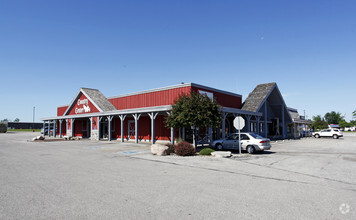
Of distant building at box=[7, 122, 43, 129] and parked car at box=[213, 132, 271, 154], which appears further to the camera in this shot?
distant building at box=[7, 122, 43, 129]

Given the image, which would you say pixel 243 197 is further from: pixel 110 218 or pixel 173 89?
pixel 173 89

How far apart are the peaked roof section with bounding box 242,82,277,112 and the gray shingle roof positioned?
17022 millimetres

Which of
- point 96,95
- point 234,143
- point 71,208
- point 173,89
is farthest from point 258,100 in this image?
point 71,208

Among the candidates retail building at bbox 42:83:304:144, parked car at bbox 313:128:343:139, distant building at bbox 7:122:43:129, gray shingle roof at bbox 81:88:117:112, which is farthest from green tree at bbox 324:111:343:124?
distant building at bbox 7:122:43:129

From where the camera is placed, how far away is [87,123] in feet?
114

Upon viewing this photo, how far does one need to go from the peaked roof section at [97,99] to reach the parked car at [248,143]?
17.0 metres

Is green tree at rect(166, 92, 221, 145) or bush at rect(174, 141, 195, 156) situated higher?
green tree at rect(166, 92, 221, 145)

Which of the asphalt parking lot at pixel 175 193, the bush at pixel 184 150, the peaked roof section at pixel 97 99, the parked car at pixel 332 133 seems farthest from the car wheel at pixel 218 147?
the parked car at pixel 332 133

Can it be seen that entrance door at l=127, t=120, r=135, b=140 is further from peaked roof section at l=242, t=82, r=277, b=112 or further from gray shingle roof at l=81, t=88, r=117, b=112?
peaked roof section at l=242, t=82, r=277, b=112

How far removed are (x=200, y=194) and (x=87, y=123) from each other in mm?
31322

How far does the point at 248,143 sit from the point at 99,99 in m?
22.3

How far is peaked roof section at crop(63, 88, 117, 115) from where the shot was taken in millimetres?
30128

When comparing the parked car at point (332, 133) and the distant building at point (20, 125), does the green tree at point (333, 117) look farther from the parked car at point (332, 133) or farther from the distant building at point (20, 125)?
the distant building at point (20, 125)

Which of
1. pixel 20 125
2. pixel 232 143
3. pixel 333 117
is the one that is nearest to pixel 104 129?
pixel 232 143
